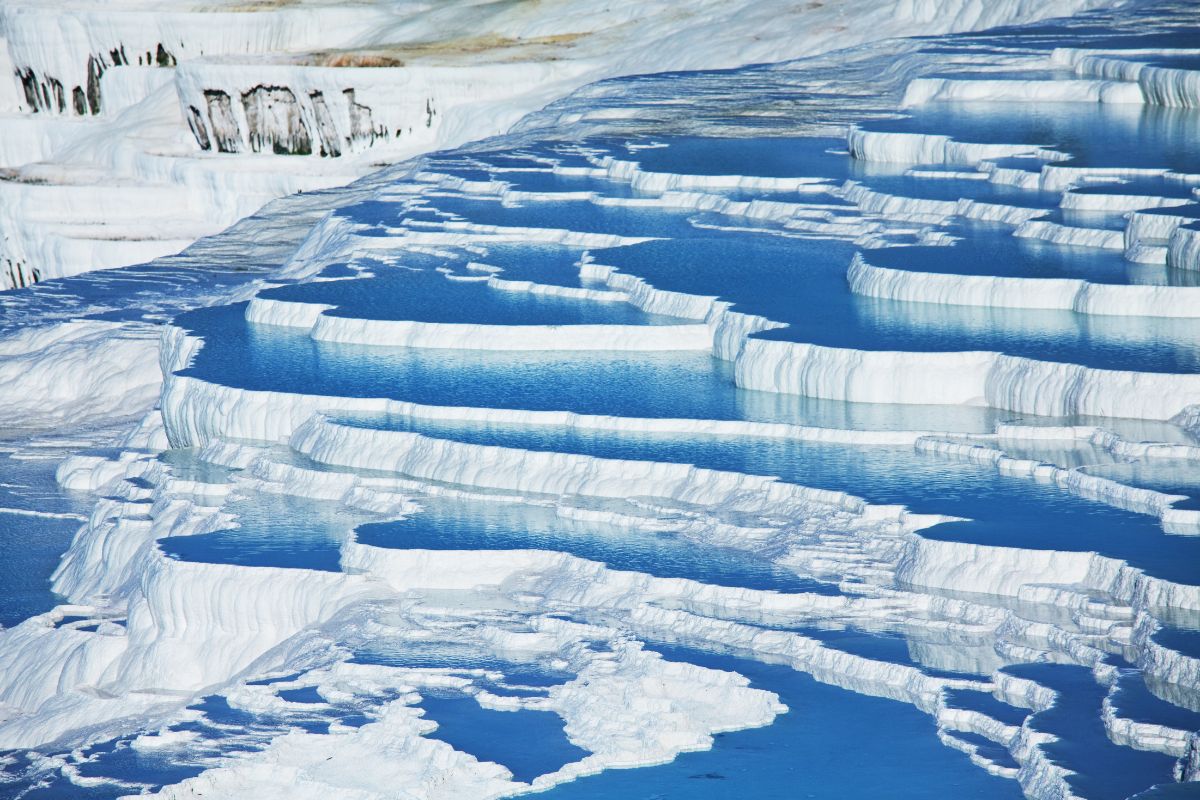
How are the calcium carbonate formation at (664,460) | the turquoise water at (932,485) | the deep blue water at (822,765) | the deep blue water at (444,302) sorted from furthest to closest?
the deep blue water at (444,302) < the turquoise water at (932,485) < the calcium carbonate formation at (664,460) < the deep blue water at (822,765)

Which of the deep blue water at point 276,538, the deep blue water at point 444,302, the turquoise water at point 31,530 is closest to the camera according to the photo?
the deep blue water at point 276,538

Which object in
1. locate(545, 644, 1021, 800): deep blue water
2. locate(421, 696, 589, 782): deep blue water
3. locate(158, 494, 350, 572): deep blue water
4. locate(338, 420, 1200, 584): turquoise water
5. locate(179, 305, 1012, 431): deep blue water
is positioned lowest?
locate(545, 644, 1021, 800): deep blue water

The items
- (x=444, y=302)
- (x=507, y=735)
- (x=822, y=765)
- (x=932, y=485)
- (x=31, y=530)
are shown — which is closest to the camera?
(x=822, y=765)

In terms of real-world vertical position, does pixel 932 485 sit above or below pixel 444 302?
below

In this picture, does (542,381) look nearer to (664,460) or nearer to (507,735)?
(664,460)

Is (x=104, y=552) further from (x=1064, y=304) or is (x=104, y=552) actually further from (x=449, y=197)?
(x=449, y=197)

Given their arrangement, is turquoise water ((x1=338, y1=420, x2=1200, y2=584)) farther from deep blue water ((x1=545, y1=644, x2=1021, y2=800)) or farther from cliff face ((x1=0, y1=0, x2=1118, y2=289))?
cliff face ((x1=0, y1=0, x2=1118, y2=289))

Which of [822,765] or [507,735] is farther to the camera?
[507,735]

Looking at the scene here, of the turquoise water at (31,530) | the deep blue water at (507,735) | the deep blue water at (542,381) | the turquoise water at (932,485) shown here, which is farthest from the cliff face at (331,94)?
the deep blue water at (507,735)

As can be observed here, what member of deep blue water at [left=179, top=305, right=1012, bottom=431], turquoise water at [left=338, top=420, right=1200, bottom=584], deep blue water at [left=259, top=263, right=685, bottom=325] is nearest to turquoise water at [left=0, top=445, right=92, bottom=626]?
deep blue water at [left=179, top=305, right=1012, bottom=431]

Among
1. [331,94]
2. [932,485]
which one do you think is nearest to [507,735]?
[932,485]

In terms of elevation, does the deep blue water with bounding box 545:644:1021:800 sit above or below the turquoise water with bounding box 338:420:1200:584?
below

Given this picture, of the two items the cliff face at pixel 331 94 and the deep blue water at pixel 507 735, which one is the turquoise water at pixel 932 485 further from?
the cliff face at pixel 331 94
